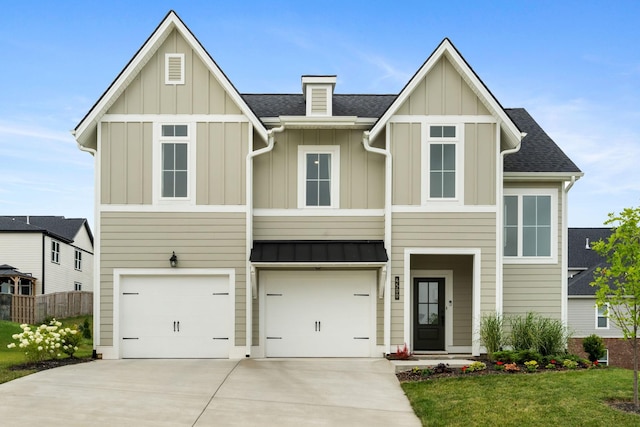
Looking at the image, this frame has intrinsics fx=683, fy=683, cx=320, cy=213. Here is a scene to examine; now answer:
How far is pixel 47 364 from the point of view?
48.8 ft

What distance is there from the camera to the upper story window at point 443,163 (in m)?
16.2

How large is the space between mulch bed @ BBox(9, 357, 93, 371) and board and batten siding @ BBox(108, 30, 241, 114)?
5836mm

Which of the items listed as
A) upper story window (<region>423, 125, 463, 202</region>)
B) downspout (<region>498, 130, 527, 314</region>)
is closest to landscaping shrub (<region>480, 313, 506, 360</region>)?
downspout (<region>498, 130, 527, 314</region>)

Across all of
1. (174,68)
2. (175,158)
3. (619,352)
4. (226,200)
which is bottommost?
(619,352)

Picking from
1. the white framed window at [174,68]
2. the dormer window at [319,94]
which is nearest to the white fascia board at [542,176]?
the dormer window at [319,94]

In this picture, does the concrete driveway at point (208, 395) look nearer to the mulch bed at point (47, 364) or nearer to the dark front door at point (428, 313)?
the mulch bed at point (47, 364)

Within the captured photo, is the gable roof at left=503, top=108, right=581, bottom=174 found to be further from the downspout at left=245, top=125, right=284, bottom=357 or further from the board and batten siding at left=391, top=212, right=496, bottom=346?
the downspout at left=245, top=125, right=284, bottom=357

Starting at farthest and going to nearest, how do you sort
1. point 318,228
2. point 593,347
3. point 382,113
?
point 593,347, point 382,113, point 318,228

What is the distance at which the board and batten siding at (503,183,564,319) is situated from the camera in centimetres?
1712

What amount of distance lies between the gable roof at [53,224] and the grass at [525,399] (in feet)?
102

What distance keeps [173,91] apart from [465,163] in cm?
715

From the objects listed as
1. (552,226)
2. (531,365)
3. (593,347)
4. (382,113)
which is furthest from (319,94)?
(593,347)

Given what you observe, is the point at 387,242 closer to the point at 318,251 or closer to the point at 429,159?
the point at 318,251

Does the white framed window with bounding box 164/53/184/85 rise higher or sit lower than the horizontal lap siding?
higher
